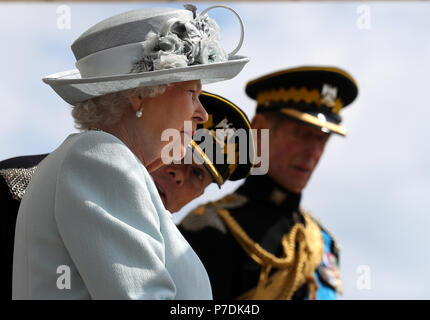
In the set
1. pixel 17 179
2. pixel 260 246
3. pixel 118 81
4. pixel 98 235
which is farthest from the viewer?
pixel 260 246

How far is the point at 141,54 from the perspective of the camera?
2801 mm

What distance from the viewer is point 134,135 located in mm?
2775

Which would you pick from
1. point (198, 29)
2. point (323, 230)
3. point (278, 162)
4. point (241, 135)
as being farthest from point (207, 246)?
point (198, 29)

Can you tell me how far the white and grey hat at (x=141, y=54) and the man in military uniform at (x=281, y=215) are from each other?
331cm

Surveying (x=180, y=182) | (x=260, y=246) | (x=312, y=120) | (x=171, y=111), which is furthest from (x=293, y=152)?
(x=171, y=111)

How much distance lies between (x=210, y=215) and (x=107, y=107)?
12.2ft

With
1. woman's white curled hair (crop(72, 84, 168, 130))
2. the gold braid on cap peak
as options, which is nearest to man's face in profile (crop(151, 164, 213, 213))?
woman's white curled hair (crop(72, 84, 168, 130))

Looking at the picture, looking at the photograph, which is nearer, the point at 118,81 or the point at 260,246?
the point at 118,81

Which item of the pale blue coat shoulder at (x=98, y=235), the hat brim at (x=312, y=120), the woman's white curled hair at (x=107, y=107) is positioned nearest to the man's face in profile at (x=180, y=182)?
the woman's white curled hair at (x=107, y=107)

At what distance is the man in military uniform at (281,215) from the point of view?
622 cm

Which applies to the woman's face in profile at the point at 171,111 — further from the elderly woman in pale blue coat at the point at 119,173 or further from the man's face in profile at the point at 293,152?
the man's face in profile at the point at 293,152

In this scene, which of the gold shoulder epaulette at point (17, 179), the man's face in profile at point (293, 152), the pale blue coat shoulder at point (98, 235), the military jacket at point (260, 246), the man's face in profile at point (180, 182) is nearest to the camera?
the pale blue coat shoulder at point (98, 235)

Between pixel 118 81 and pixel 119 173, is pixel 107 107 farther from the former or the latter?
pixel 119 173

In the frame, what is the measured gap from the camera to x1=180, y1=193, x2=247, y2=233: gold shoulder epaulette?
6.32 m
